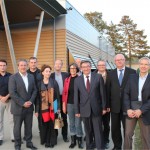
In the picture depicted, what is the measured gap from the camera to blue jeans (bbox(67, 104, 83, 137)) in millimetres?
5520

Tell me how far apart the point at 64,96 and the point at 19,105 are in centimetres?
102

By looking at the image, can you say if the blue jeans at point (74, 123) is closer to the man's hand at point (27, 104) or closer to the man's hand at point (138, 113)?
the man's hand at point (27, 104)

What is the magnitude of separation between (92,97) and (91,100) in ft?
0.20

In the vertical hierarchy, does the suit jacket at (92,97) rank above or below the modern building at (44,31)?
below

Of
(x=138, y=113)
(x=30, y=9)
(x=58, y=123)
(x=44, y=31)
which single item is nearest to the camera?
(x=138, y=113)

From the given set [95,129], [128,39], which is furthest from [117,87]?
[128,39]

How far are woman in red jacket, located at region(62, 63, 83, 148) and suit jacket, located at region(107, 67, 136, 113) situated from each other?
88 centimetres

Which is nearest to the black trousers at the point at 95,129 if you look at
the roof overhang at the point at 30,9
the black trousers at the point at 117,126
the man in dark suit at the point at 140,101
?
the black trousers at the point at 117,126

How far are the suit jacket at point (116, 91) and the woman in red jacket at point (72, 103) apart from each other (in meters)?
0.88

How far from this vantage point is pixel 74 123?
5.66 meters

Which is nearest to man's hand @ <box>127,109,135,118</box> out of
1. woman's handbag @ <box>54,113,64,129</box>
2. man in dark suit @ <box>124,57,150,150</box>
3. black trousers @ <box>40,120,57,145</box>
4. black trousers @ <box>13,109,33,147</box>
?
man in dark suit @ <box>124,57,150,150</box>

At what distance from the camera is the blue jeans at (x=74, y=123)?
5.52m

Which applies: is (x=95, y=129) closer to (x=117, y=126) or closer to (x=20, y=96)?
(x=117, y=126)

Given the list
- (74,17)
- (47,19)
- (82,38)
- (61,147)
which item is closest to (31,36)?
(47,19)
